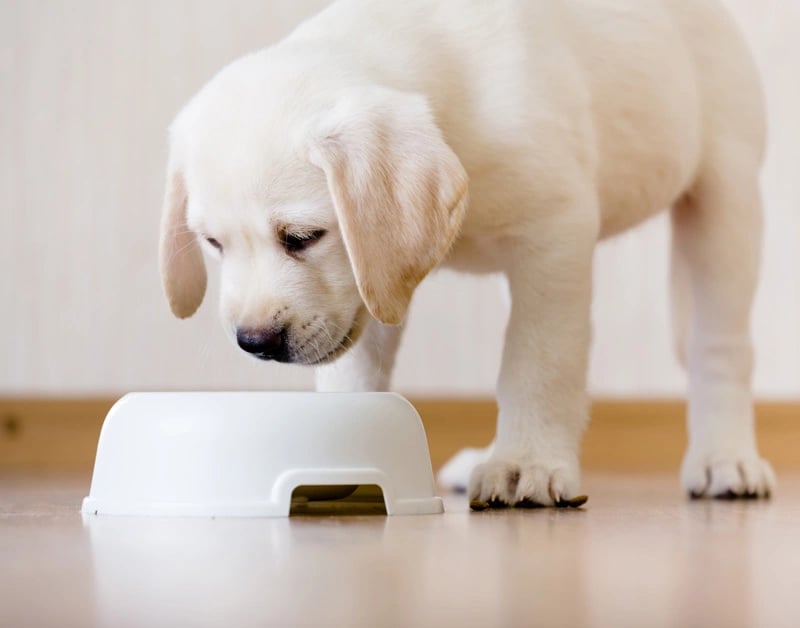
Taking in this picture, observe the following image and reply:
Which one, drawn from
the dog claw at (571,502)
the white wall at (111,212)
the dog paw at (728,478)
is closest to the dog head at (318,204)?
the dog claw at (571,502)

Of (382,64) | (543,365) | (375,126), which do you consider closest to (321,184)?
(375,126)

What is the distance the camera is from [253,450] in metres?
1.96

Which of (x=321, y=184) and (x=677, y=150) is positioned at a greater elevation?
(x=677, y=150)

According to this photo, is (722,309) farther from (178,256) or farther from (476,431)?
(476,431)

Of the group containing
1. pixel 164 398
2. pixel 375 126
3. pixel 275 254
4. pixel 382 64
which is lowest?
pixel 164 398

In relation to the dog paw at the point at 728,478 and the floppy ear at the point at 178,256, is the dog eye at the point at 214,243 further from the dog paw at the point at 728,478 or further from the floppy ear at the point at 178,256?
the dog paw at the point at 728,478

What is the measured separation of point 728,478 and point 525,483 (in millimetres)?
641

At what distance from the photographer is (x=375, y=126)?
6.83 ft

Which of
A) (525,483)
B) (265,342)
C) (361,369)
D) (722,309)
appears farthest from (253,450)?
(722,309)

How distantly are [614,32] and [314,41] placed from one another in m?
0.67

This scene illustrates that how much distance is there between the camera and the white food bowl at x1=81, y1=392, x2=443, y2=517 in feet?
6.45

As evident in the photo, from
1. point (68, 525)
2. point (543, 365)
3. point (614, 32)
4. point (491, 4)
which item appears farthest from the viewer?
point (614, 32)

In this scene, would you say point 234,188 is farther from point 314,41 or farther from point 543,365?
point 543,365

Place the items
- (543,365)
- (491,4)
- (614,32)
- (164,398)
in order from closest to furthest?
1. (164,398)
2. (543,365)
3. (491,4)
4. (614,32)
